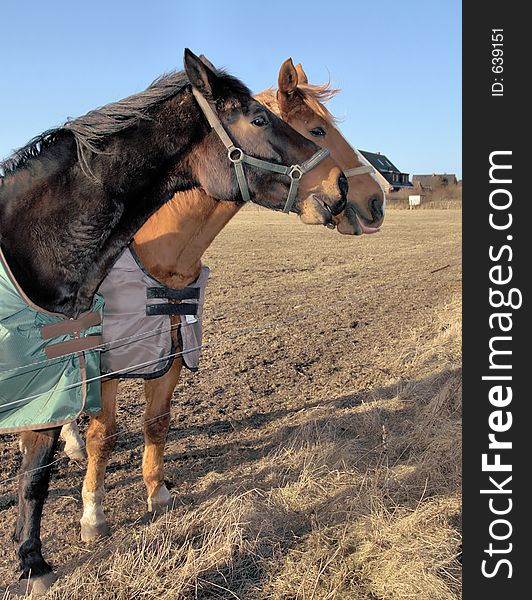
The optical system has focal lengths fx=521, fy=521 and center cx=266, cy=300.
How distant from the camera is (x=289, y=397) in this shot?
5.50 meters

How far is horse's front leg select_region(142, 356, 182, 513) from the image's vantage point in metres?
3.48

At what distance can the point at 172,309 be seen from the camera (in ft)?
10.7

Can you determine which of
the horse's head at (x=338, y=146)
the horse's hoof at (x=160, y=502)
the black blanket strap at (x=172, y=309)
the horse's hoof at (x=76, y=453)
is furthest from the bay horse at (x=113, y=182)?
the horse's hoof at (x=76, y=453)

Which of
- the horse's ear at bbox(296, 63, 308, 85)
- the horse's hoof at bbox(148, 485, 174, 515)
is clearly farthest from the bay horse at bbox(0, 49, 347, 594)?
the horse's ear at bbox(296, 63, 308, 85)

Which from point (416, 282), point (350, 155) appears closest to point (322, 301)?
point (416, 282)

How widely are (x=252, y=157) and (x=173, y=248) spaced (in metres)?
0.91

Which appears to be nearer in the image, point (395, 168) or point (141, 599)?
point (141, 599)

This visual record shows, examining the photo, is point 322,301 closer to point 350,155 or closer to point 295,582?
point 350,155

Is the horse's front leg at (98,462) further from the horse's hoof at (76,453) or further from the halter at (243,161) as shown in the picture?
the halter at (243,161)

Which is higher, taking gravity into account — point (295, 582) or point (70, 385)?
point (70, 385)

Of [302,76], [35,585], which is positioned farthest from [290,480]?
[302,76]

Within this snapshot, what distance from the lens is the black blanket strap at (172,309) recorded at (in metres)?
3.19

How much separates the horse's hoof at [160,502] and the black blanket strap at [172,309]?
127cm

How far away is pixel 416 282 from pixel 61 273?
10.7 metres
